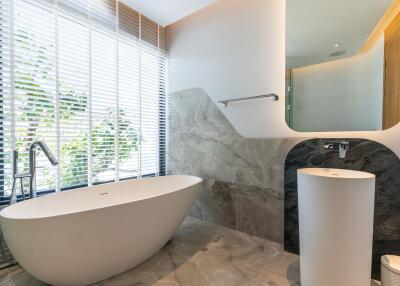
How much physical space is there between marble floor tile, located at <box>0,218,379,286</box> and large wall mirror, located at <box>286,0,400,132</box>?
112 centimetres

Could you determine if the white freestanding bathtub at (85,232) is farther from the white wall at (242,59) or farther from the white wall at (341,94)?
the white wall at (341,94)

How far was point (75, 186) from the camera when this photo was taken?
2.03 metres

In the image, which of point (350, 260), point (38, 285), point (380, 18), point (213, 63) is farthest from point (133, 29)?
point (350, 260)

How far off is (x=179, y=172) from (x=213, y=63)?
139cm

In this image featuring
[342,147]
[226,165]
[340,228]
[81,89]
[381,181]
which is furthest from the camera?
[226,165]

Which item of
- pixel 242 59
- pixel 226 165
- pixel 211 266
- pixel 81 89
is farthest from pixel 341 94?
pixel 81 89

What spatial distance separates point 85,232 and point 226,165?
4.74 feet

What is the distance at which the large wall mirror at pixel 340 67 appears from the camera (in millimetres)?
1477

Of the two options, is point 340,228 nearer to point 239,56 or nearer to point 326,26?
point 326,26

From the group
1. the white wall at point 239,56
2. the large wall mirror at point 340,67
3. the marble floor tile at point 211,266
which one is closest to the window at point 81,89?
the white wall at point 239,56

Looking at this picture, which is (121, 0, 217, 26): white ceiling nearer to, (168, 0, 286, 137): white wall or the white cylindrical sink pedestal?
(168, 0, 286, 137): white wall

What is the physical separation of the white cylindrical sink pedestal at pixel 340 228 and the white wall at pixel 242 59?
0.63 meters

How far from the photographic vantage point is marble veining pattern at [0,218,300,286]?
4.68 ft

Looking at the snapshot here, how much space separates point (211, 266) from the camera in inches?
63.1
